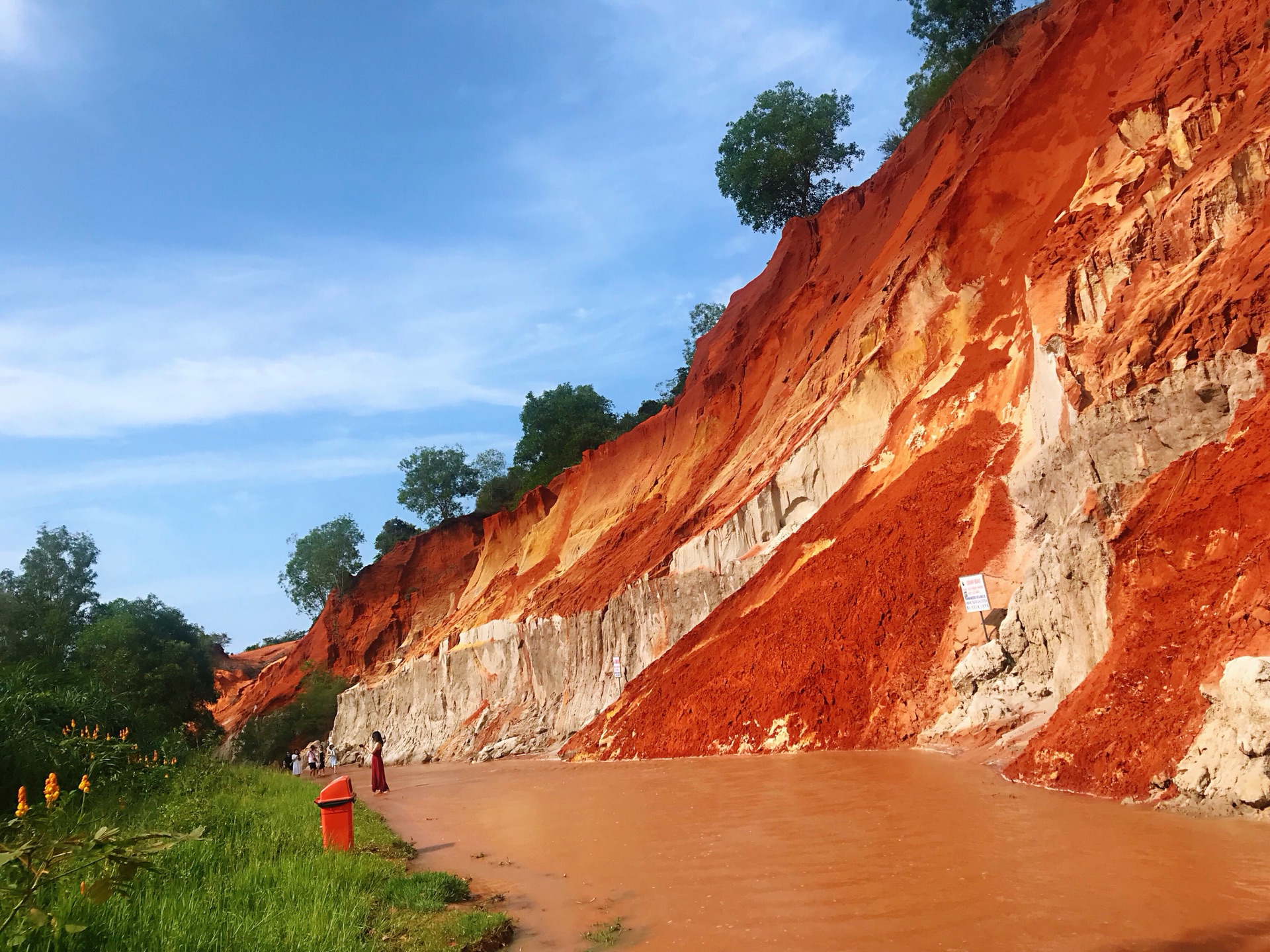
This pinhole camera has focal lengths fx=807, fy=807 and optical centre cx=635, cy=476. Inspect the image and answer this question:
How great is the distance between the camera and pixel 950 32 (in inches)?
1393

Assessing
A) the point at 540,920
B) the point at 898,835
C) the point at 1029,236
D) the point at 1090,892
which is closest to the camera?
the point at 1090,892

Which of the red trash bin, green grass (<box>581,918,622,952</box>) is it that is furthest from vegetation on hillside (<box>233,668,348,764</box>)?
green grass (<box>581,918,622,952</box>)

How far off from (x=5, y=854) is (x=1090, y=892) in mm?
5982

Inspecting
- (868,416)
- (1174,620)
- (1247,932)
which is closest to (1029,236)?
(868,416)

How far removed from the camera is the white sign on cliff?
13.1 metres

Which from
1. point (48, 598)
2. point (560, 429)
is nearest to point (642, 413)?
point (560, 429)

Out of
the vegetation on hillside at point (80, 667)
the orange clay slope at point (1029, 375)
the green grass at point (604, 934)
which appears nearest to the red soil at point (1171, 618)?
the orange clay slope at point (1029, 375)

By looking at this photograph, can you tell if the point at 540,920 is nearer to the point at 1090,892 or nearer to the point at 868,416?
the point at 1090,892

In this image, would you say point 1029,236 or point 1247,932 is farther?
point 1029,236

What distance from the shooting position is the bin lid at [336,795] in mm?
8484

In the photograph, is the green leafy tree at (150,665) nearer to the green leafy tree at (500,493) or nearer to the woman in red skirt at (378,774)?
the woman in red skirt at (378,774)

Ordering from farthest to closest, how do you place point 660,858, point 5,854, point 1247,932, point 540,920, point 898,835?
1. point 660,858
2. point 898,835
3. point 540,920
4. point 1247,932
5. point 5,854

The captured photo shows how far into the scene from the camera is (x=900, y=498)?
59.4ft

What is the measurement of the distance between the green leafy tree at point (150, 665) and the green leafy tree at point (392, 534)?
2170 cm
